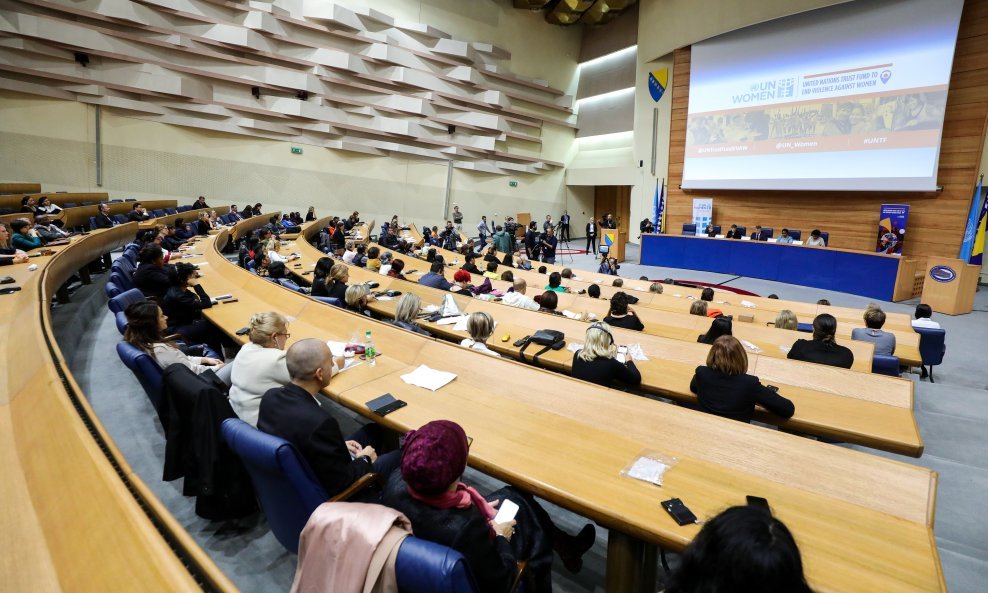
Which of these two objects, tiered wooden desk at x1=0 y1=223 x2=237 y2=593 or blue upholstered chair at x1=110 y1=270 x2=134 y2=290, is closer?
tiered wooden desk at x1=0 y1=223 x2=237 y2=593

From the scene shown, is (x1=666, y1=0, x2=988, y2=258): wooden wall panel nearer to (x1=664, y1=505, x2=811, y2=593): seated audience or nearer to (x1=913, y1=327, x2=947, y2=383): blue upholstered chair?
(x1=913, y1=327, x2=947, y2=383): blue upholstered chair

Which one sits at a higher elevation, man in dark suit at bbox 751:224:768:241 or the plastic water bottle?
man in dark suit at bbox 751:224:768:241

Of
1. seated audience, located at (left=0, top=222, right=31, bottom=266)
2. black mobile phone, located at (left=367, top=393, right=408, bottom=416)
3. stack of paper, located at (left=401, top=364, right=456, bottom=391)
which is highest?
seated audience, located at (left=0, top=222, right=31, bottom=266)

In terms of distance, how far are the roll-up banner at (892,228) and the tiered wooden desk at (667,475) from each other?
10915 millimetres

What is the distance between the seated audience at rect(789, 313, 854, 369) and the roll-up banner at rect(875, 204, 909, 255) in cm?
879

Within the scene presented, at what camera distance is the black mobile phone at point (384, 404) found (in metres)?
2.44

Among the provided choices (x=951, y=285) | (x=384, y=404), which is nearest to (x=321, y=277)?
(x=384, y=404)

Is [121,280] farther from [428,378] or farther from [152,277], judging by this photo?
[428,378]

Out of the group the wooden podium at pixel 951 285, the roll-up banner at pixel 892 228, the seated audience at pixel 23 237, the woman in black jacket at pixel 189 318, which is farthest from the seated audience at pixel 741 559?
the roll-up banner at pixel 892 228

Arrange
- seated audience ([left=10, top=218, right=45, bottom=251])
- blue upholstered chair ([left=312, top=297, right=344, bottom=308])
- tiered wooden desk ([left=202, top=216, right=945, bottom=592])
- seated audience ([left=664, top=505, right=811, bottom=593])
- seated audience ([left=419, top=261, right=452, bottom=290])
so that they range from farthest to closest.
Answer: seated audience ([left=10, top=218, right=45, bottom=251]) < seated audience ([left=419, top=261, right=452, bottom=290]) < blue upholstered chair ([left=312, top=297, right=344, bottom=308]) < tiered wooden desk ([left=202, top=216, right=945, bottom=592]) < seated audience ([left=664, top=505, right=811, bottom=593])

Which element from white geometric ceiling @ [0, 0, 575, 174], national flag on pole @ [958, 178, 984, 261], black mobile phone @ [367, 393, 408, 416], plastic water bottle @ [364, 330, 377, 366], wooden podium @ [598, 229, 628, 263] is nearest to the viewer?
black mobile phone @ [367, 393, 408, 416]

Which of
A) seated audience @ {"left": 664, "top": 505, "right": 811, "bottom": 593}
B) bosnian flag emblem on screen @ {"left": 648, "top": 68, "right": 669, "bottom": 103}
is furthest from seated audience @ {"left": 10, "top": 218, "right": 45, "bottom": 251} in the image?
bosnian flag emblem on screen @ {"left": 648, "top": 68, "right": 669, "bottom": 103}

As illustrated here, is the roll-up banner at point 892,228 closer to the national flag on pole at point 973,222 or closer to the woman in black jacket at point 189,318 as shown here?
the national flag on pole at point 973,222

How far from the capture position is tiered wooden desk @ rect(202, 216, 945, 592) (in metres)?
1.56
